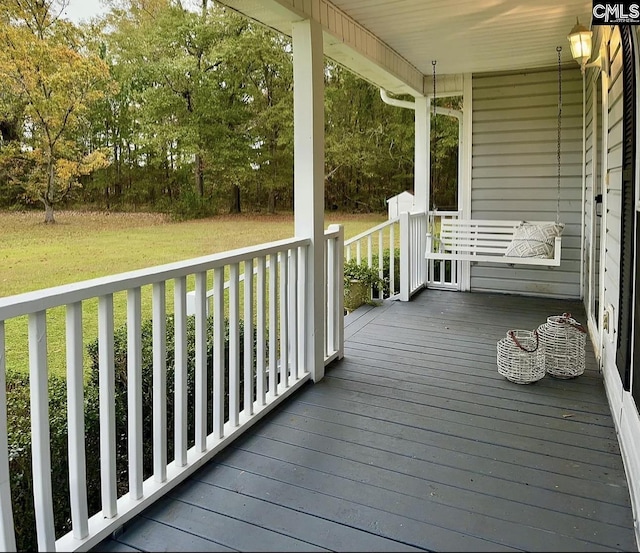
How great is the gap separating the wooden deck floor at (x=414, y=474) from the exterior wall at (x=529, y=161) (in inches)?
96.3

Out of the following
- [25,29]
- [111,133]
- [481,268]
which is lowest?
[481,268]

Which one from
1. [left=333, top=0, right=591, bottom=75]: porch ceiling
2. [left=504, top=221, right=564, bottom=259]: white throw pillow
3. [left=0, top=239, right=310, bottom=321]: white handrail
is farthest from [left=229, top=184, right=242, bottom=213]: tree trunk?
[left=504, top=221, right=564, bottom=259]: white throw pillow

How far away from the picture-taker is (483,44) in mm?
4641

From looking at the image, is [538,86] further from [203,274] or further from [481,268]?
[203,274]

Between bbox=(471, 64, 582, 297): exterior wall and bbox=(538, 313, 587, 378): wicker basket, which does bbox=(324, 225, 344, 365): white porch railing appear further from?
bbox=(471, 64, 582, 297): exterior wall

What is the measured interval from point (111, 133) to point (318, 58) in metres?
1.25

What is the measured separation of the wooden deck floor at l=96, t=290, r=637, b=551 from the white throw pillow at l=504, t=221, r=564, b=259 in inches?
65.1

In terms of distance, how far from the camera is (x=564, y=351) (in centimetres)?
333

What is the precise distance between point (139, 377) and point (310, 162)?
1676 mm

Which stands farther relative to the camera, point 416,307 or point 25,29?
point 416,307

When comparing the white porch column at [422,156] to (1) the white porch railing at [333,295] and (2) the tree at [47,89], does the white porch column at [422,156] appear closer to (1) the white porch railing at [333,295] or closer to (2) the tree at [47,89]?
(1) the white porch railing at [333,295]

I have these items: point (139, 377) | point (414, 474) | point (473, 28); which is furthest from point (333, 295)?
point (473, 28)

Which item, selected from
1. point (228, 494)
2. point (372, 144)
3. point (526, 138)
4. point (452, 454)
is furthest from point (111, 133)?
point (372, 144)

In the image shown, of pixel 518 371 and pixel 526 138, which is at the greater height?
pixel 526 138
